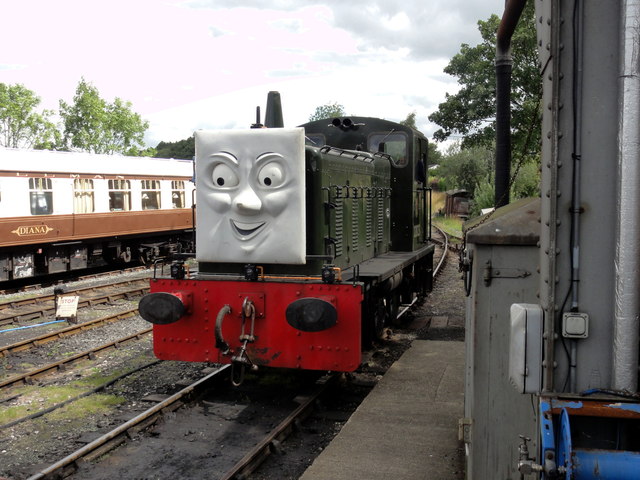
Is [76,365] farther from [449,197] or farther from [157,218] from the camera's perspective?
[449,197]

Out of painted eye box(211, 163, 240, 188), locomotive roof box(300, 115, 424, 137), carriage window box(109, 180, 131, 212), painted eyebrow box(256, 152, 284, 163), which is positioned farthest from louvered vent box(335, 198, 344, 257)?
carriage window box(109, 180, 131, 212)

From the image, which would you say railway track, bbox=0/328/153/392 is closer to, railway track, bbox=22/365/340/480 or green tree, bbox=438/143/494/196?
railway track, bbox=22/365/340/480

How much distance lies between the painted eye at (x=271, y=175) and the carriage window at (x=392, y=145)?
3637 mm

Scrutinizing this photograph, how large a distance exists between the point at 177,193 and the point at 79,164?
14.3ft

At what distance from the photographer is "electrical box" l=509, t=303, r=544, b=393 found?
2559mm

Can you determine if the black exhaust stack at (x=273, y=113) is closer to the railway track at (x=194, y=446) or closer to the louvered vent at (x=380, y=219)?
the louvered vent at (x=380, y=219)

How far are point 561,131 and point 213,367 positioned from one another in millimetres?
6265

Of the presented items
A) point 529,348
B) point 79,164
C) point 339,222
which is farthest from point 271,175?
point 79,164

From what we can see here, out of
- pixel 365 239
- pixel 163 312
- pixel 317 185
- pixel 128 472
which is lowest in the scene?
pixel 128 472

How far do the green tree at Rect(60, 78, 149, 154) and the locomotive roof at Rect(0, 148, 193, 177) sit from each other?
22770mm

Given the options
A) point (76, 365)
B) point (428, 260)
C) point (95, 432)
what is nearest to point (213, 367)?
point (76, 365)

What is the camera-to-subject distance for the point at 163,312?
621 cm

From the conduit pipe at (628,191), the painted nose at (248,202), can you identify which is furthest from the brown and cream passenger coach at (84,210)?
the conduit pipe at (628,191)

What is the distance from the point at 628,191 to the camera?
2.39 m
